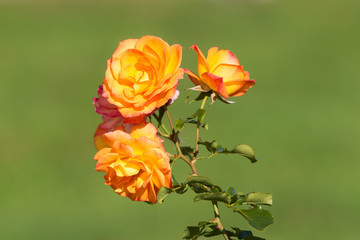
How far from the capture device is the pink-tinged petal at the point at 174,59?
941 mm

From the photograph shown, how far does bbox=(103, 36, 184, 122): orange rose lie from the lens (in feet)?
3.04

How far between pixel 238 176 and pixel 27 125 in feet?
7.65

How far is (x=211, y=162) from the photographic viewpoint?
216 inches

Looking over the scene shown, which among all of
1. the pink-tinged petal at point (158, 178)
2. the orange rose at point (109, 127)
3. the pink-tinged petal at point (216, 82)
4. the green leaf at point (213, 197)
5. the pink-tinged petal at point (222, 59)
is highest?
the pink-tinged petal at point (222, 59)

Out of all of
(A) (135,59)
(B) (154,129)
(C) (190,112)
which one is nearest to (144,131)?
(B) (154,129)

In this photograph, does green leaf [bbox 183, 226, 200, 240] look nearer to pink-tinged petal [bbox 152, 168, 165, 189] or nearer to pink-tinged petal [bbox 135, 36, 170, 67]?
pink-tinged petal [bbox 152, 168, 165, 189]

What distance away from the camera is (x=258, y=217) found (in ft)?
3.11

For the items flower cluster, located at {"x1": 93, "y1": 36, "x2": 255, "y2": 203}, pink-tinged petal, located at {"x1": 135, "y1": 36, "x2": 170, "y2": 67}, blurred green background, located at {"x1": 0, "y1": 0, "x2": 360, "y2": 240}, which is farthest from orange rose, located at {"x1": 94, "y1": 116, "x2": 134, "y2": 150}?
blurred green background, located at {"x1": 0, "y1": 0, "x2": 360, "y2": 240}

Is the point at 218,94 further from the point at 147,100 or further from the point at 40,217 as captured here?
the point at 40,217

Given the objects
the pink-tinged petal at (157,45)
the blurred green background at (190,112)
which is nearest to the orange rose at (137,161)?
the pink-tinged petal at (157,45)

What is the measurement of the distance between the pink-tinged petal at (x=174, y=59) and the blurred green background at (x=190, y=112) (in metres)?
2.07

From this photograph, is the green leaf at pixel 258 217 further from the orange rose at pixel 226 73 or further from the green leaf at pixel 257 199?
the orange rose at pixel 226 73

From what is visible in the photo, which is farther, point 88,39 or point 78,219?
point 88,39

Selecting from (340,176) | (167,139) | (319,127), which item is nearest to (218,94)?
(167,139)
